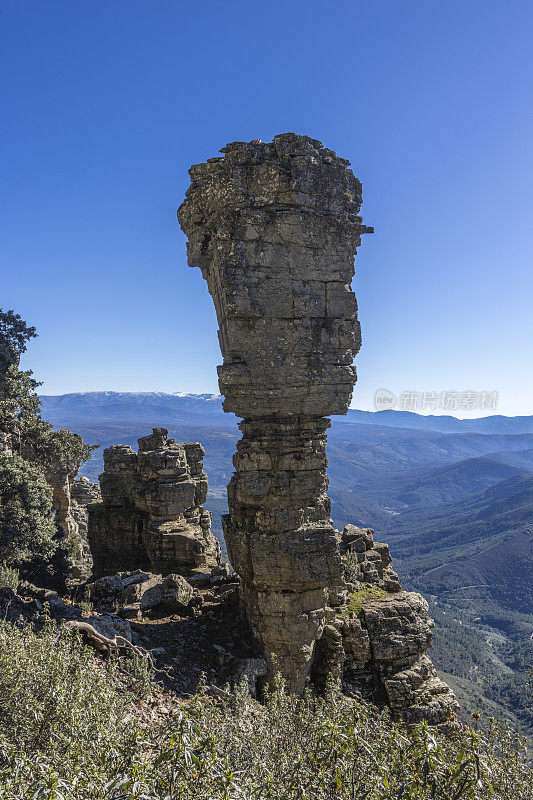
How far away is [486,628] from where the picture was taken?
443 ft

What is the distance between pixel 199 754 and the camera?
5.57m

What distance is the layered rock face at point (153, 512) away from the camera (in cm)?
1830

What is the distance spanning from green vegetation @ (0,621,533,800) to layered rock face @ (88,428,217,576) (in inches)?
395

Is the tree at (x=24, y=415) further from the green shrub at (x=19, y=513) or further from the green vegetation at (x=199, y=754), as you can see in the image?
the green vegetation at (x=199, y=754)

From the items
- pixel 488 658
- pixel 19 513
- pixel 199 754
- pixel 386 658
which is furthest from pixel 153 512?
pixel 488 658

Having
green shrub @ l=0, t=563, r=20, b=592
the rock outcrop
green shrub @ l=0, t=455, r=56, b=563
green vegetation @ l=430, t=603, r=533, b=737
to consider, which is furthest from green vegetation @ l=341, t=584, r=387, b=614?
green vegetation @ l=430, t=603, r=533, b=737

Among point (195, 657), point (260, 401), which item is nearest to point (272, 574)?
point (195, 657)

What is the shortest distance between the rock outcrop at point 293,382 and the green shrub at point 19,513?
7972 millimetres

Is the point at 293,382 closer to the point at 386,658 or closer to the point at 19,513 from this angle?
the point at 386,658

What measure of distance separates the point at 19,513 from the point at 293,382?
35.4 feet

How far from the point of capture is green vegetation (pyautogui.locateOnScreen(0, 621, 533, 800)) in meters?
5.10

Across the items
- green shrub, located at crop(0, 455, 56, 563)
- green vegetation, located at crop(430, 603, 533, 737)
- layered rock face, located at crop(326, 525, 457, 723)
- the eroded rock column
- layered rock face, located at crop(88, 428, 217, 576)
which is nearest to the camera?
the eroded rock column

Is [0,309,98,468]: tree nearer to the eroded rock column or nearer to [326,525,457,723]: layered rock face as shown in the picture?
the eroded rock column

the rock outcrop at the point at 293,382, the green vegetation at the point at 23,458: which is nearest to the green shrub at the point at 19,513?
the green vegetation at the point at 23,458
